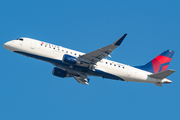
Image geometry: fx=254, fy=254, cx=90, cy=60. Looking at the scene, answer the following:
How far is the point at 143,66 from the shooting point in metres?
48.0

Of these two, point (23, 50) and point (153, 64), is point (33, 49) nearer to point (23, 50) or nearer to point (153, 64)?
point (23, 50)

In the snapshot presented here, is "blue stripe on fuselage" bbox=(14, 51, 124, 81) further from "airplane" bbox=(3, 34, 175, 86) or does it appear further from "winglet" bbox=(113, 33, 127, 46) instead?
"winglet" bbox=(113, 33, 127, 46)

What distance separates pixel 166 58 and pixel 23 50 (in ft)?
88.6

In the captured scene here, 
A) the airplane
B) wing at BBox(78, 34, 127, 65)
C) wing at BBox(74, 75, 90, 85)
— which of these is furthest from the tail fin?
wing at BBox(74, 75, 90, 85)

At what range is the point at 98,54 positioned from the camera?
4125cm

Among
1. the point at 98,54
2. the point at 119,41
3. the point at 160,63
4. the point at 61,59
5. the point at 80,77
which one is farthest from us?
the point at 160,63

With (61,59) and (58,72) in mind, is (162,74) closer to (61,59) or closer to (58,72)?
(61,59)

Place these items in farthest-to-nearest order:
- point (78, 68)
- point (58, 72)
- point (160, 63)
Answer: point (160, 63)
point (58, 72)
point (78, 68)

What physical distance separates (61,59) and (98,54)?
6.28m

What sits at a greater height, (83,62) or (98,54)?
(98,54)

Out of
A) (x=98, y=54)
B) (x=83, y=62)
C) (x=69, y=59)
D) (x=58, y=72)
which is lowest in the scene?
(x=58, y=72)

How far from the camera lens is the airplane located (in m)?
41.8

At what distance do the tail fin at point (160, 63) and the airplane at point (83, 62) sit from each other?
1.77 m

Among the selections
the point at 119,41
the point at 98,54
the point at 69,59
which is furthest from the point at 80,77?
the point at 119,41
